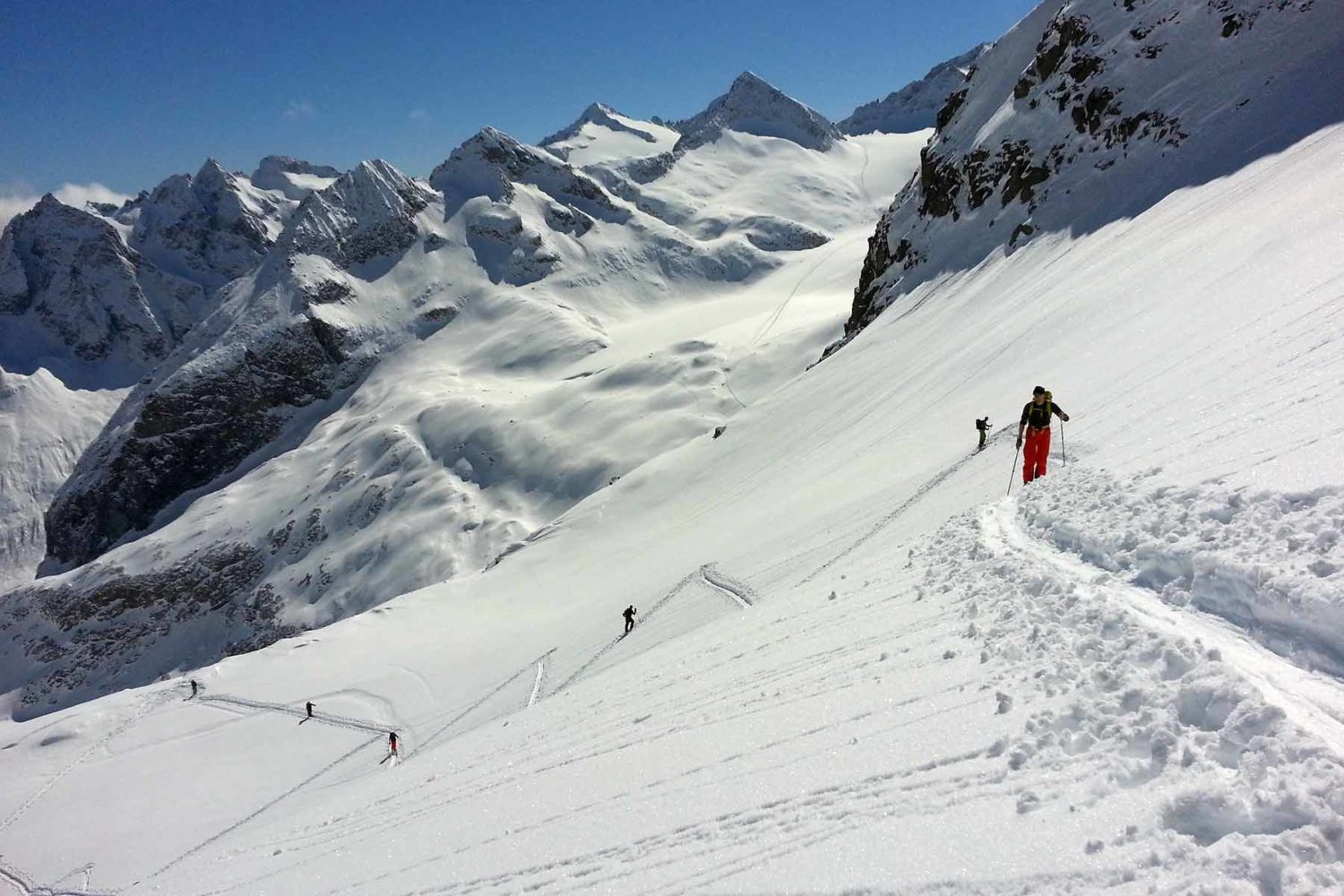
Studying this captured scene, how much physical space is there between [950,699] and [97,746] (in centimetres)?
3548

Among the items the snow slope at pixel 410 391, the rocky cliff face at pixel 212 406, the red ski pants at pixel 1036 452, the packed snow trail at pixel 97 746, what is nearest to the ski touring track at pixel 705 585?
the red ski pants at pixel 1036 452

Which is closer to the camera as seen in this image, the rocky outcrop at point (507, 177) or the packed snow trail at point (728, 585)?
the packed snow trail at point (728, 585)

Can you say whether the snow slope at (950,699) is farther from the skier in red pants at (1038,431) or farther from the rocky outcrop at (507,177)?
the rocky outcrop at (507,177)

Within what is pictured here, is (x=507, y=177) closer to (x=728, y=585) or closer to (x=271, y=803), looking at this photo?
(x=271, y=803)

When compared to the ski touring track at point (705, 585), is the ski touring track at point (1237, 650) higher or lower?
higher

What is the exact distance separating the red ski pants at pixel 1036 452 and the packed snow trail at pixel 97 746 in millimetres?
33938

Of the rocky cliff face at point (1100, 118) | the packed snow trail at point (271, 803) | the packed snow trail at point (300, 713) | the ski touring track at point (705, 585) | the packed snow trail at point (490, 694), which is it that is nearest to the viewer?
the packed snow trail at point (271, 803)

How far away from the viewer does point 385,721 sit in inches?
1035

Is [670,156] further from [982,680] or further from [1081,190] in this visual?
[982,680]

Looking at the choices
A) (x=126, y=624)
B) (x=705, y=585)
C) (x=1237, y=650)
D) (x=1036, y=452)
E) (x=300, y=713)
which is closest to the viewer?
(x=1237, y=650)

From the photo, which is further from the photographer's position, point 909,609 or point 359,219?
point 359,219

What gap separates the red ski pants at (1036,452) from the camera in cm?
1329

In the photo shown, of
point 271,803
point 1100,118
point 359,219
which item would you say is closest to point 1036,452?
point 271,803

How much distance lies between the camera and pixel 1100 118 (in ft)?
144
